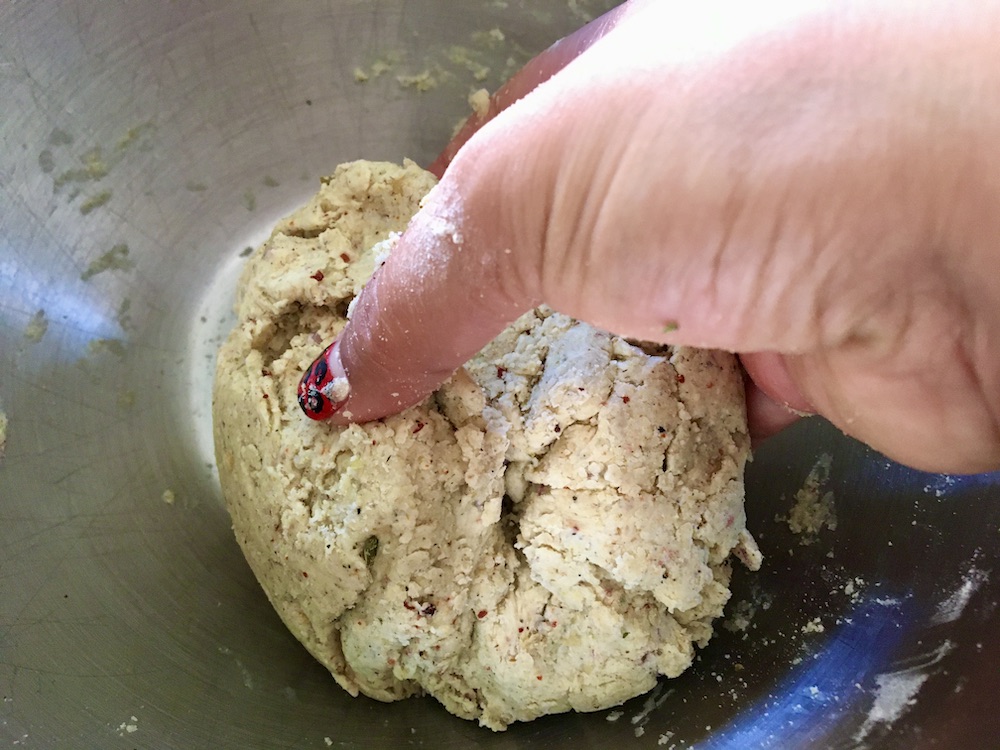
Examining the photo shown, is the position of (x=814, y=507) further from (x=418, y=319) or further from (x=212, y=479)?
(x=212, y=479)

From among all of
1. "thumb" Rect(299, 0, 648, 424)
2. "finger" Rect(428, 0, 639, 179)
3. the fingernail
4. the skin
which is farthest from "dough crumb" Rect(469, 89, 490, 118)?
the skin

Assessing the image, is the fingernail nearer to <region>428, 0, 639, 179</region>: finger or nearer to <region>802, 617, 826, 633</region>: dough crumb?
<region>428, 0, 639, 179</region>: finger

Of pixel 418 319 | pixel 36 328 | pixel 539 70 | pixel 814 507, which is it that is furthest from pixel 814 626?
pixel 36 328

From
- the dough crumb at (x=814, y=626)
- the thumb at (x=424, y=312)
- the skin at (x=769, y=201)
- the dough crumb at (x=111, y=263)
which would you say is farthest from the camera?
the dough crumb at (x=111, y=263)

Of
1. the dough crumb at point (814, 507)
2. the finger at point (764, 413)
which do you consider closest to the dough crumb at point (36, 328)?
the finger at point (764, 413)

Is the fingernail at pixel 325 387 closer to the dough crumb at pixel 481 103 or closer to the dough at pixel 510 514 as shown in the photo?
the dough at pixel 510 514

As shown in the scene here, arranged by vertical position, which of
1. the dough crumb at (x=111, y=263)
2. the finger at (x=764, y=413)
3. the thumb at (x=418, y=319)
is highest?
the dough crumb at (x=111, y=263)
